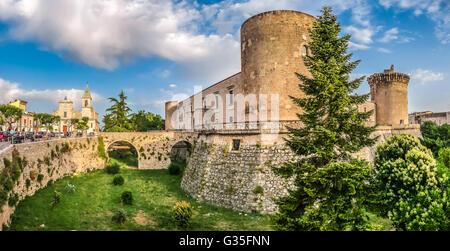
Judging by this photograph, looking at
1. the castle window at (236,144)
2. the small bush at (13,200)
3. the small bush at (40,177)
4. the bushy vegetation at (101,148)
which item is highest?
the castle window at (236,144)

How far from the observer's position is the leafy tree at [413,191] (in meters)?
9.13

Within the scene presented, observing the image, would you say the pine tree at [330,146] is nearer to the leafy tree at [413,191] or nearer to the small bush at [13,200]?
the leafy tree at [413,191]

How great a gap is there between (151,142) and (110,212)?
52.0 ft

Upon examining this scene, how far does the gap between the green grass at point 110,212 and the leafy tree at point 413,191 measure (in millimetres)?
5212

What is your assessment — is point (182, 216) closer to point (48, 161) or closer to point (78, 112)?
point (48, 161)

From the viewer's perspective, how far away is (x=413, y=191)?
9898 millimetres

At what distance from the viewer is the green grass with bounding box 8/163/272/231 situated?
1244cm

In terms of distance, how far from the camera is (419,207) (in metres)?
9.38

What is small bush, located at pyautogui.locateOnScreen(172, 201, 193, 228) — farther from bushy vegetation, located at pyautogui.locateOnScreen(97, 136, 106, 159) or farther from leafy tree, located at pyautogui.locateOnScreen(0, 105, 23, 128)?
leafy tree, located at pyautogui.locateOnScreen(0, 105, 23, 128)

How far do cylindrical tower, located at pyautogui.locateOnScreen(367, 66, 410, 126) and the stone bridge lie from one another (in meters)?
25.9

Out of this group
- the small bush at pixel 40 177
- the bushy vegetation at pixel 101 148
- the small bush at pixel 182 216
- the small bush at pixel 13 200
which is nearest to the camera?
the small bush at pixel 13 200

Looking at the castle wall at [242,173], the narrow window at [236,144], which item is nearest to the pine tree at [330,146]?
the castle wall at [242,173]

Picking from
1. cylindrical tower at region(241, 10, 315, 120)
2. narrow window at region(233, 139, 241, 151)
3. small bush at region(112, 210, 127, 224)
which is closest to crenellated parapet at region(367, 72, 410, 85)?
cylindrical tower at region(241, 10, 315, 120)

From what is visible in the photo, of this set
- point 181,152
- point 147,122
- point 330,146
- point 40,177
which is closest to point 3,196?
point 40,177
